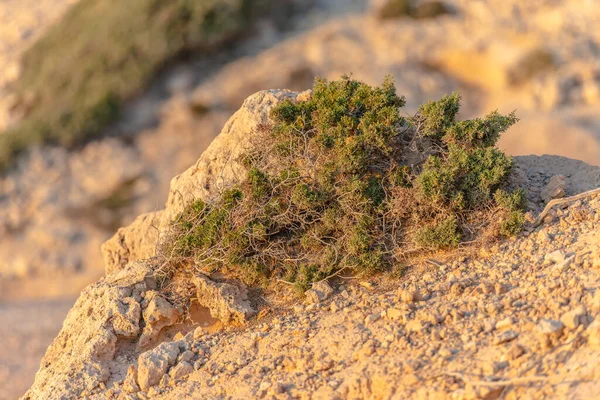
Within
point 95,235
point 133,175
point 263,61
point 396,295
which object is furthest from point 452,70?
point 396,295

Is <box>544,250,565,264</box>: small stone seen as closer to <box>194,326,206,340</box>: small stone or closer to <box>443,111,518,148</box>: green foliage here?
<box>443,111,518,148</box>: green foliage

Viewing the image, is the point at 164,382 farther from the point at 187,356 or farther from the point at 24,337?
the point at 24,337

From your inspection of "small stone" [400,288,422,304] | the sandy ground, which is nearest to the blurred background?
the sandy ground

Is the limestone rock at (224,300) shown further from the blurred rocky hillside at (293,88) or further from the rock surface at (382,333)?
the blurred rocky hillside at (293,88)

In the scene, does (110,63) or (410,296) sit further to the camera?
(110,63)

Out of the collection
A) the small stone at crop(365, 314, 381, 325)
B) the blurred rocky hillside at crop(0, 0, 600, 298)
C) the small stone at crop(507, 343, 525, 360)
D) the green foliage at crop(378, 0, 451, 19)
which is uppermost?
the green foliage at crop(378, 0, 451, 19)

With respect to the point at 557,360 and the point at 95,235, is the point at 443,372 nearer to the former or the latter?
the point at 557,360

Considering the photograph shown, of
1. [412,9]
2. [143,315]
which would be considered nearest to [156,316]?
[143,315]
